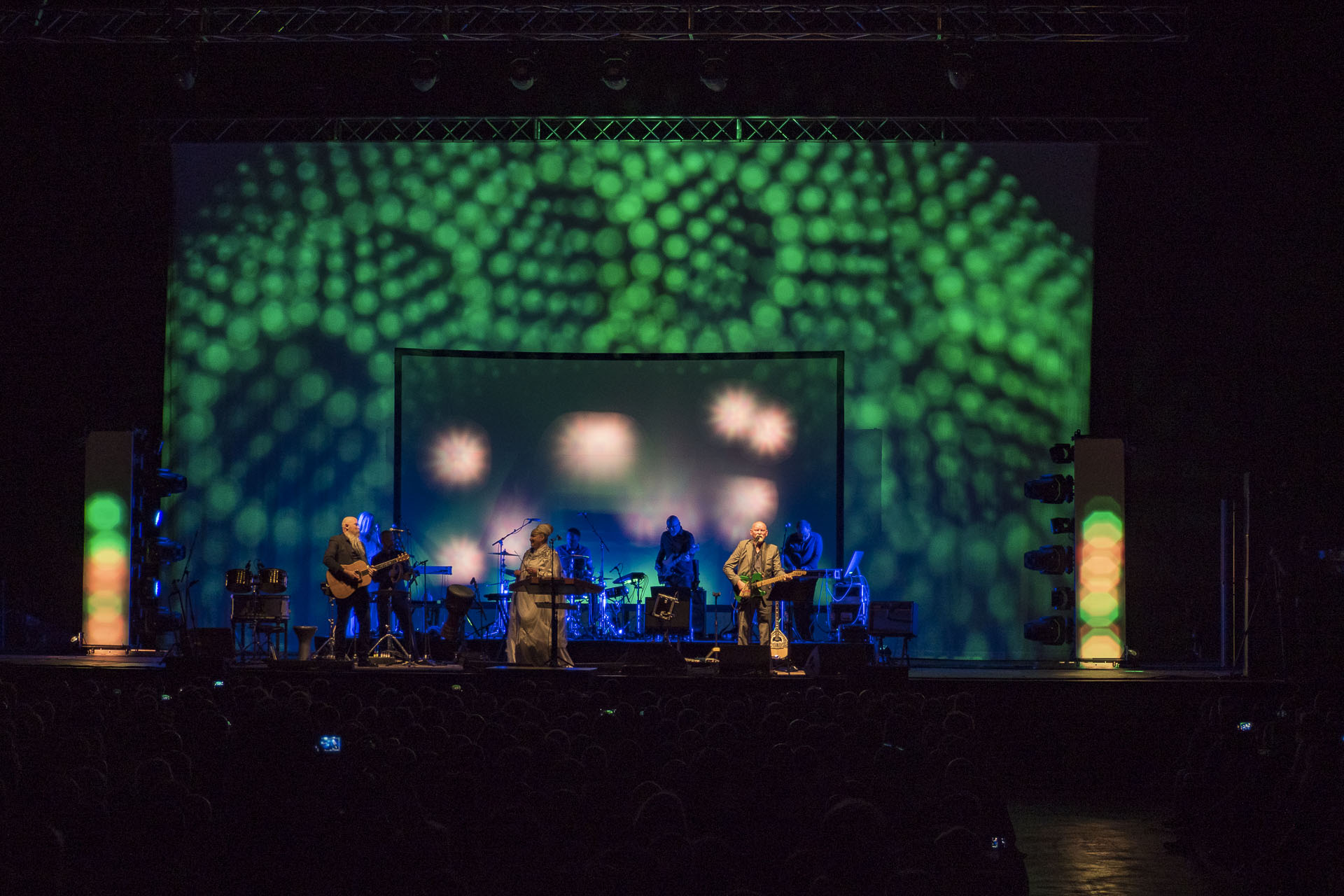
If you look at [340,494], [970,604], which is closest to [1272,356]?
[970,604]

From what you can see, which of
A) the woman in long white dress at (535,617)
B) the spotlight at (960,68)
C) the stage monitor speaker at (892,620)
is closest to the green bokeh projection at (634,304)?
the stage monitor speaker at (892,620)

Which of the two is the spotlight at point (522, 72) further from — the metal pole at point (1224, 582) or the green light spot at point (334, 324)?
the metal pole at point (1224, 582)

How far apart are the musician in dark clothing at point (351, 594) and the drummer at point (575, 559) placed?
204 cm

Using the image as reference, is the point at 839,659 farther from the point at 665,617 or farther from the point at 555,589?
the point at 665,617

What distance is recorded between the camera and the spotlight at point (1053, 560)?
12047mm

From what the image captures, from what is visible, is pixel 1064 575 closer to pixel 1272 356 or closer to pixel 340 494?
pixel 1272 356

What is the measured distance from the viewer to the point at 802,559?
12820 millimetres

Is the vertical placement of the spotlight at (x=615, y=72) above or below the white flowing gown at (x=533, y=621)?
above

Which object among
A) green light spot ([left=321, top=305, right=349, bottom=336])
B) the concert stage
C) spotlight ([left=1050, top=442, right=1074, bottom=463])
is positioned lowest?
the concert stage

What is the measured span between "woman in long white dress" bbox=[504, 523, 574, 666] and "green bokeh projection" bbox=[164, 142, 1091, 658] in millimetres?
→ 3360

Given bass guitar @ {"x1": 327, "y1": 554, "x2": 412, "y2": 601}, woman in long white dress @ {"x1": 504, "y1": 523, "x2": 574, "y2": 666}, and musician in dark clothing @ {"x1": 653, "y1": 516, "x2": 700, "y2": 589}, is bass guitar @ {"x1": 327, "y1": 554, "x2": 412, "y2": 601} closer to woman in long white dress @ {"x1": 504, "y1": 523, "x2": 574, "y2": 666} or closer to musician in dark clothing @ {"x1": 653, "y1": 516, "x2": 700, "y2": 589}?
woman in long white dress @ {"x1": 504, "y1": 523, "x2": 574, "y2": 666}

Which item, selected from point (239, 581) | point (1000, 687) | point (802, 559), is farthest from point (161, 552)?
point (1000, 687)

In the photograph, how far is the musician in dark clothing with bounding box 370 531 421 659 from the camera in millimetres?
11438

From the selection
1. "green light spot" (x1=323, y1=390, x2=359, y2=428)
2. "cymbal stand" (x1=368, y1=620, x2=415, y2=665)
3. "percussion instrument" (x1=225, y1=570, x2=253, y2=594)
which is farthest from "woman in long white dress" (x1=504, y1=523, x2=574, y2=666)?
"green light spot" (x1=323, y1=390, x2=359, y2=428)
